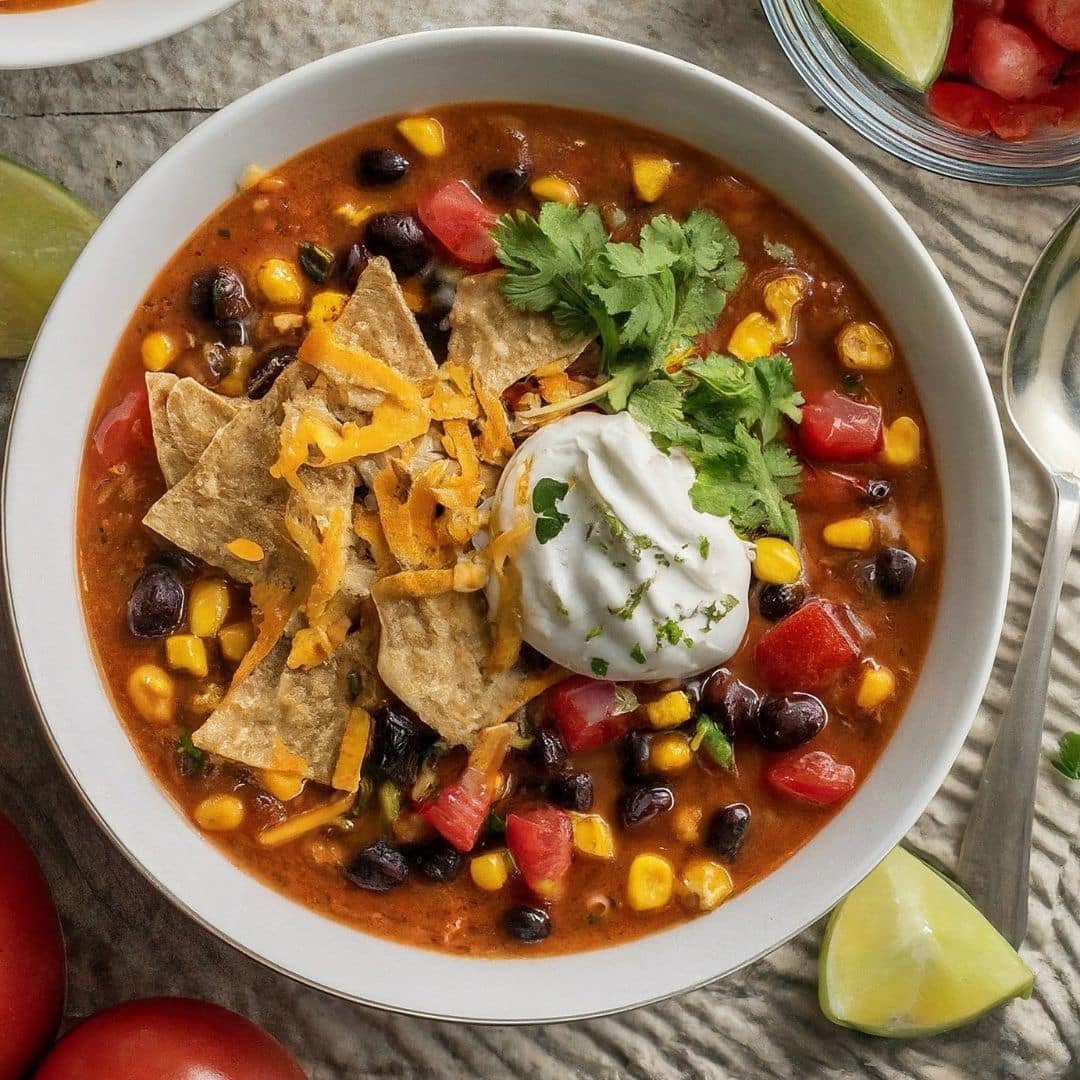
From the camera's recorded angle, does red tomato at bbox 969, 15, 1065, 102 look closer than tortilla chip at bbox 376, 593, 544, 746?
No

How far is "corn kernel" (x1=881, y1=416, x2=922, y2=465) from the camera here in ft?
9.87

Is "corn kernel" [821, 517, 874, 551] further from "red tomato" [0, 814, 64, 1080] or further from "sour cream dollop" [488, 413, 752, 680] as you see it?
"red tomato" [0, 814, 64, 1080]

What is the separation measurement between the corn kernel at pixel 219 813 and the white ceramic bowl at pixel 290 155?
0.04 meters

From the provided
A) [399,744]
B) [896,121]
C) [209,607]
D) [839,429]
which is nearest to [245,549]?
[209,607]

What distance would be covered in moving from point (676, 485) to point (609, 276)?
1.64ft

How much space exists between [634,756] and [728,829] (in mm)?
303

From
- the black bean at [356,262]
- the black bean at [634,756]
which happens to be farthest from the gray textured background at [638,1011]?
the black bean at [634,756]

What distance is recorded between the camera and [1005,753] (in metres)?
3.35

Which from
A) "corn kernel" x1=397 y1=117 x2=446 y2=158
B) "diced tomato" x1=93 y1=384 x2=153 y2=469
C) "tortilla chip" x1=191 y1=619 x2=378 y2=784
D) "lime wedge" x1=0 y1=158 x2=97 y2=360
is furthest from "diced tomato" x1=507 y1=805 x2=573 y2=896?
"lime wedge" x1=0 y1=158 x2=97 y2=360

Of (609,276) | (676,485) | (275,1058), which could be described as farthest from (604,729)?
(275,1058)

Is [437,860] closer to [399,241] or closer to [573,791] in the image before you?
[573,791]

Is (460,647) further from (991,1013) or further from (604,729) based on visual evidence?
(991,1013)

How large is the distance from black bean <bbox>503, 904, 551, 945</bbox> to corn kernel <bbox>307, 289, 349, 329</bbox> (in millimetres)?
1515

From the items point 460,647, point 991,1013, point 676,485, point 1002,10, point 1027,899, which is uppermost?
point 1002,10
